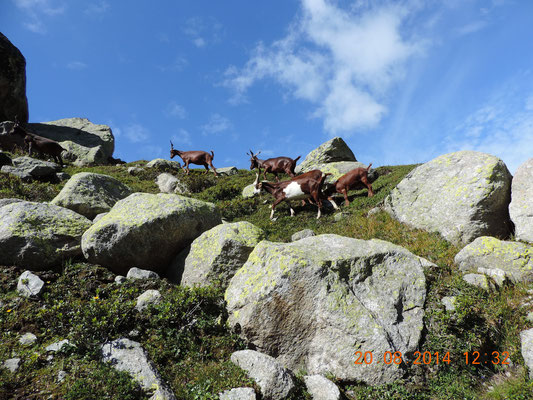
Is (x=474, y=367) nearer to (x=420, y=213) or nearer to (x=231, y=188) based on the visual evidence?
(x=420, y=213)

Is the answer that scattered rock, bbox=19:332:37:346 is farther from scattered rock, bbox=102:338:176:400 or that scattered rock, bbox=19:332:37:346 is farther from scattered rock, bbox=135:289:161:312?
scattered rock, bbox=135:289:161:312

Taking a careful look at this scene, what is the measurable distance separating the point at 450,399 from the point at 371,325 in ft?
5.57

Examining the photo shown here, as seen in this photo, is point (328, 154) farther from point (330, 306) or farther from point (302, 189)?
point (330, 306)

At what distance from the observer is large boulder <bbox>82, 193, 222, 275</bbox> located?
9148mm

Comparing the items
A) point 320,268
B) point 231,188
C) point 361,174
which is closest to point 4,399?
point 320,268

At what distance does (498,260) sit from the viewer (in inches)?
336

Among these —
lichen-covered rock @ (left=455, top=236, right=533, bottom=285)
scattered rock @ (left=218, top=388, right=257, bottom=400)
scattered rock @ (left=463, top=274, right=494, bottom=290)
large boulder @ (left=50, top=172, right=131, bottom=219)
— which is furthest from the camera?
large boulder @ (left=50, top=172, right=131, bottom=219)

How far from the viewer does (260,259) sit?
25.6 ft

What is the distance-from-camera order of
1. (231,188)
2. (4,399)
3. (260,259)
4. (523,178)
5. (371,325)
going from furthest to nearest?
(231,188), (523,178), (260,259), (371,325), (4,399)

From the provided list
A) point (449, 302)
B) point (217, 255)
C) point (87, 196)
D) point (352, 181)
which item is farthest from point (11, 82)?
point (449, 302)

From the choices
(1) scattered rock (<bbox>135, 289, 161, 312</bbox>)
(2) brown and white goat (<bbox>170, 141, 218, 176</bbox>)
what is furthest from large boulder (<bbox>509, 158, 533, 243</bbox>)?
(2) brown and white goat (<bbox>170, 141, 218, 176</bbox>)

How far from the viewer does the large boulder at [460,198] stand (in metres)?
10.5

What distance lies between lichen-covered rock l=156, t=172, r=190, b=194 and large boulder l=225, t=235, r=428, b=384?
1503 centimetres
